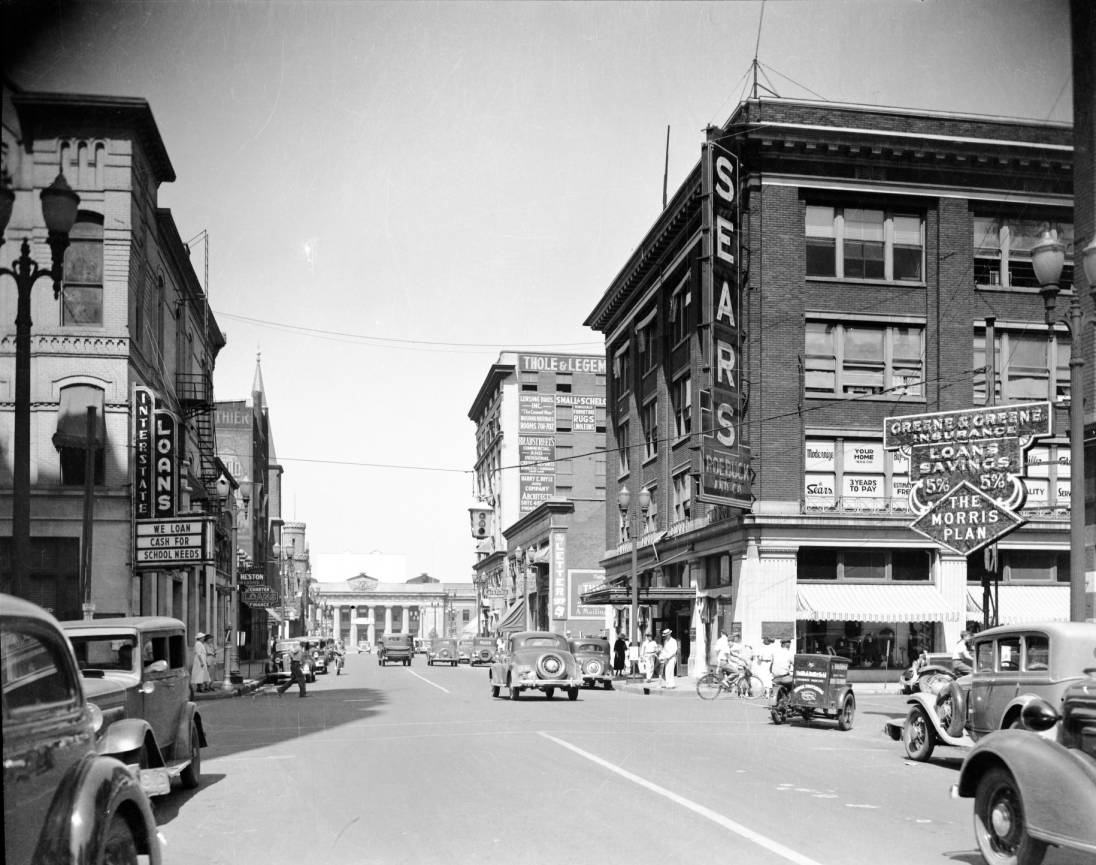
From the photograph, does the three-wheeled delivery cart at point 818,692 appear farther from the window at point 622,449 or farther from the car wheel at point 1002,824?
the window at point 622,449

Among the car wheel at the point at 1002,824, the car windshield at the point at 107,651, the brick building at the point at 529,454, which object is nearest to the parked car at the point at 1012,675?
the car wheel at the point at 1002,824

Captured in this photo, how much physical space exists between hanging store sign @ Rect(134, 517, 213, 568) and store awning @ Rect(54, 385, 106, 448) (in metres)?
3.16

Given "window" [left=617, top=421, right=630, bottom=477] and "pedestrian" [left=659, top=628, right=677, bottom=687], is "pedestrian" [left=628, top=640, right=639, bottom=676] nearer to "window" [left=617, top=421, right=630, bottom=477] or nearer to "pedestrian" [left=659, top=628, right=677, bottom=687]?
"pedestrian" [left=659, top=628, right=677, bottom=687]

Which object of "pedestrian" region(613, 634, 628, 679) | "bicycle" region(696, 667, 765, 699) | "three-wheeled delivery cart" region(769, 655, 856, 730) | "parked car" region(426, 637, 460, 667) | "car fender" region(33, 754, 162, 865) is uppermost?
"car fender" region(33, 754, 162, 865)

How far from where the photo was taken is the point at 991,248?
4059 cm

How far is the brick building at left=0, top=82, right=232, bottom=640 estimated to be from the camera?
738 centimetres

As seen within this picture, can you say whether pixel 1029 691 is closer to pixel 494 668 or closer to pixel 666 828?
pixel 666 828

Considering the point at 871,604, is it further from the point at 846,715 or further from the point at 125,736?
the point at 125,736

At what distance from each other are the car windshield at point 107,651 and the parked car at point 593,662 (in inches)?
1052

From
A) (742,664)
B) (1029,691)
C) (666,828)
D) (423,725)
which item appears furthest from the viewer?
(742,664)

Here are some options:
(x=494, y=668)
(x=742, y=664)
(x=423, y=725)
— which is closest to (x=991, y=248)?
(x=742, y=664)

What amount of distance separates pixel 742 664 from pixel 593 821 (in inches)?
884

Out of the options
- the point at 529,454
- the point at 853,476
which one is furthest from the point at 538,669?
the point at 529,454

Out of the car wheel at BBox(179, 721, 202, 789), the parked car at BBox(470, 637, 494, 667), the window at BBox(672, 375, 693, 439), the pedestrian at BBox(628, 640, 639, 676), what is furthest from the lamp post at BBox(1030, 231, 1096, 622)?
the parked car at BBox(470, 637, 494, 667)
